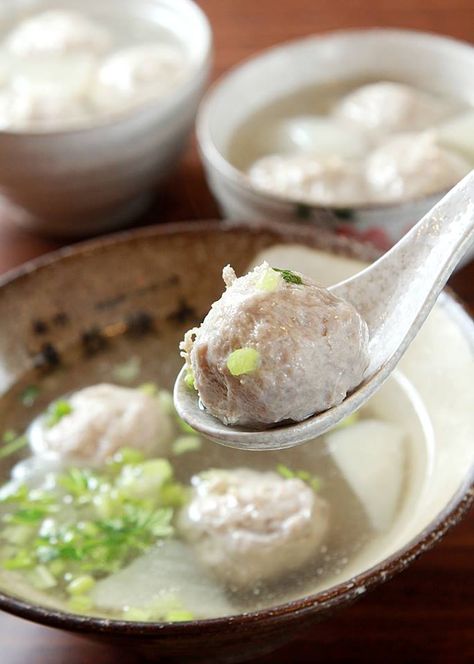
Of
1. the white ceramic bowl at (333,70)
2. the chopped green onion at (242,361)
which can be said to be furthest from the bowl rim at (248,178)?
the chopped green onion at (242,361)

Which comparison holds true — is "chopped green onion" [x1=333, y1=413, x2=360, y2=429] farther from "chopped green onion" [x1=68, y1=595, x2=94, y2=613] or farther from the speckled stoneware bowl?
"chopped green onion" [x1=68, y1=595, x2=94, y2=613]

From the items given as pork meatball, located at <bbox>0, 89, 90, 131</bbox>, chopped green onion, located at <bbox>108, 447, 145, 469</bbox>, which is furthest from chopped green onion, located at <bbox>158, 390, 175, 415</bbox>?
pork meatball, located at <bbox>0, 89, 90, 131</bbox>

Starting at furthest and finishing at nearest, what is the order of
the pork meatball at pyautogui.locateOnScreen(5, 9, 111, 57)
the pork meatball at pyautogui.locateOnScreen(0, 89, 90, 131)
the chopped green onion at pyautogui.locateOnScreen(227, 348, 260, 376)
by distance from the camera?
1. the pork meatball at pyautogui.locateOnScreen(5, 9, 111, 57)
2. the pork meatball at pyautogui.locateOnScreen(0, 89, 90, 131)
3. the chopped green onion at pyautogui.locateOnScreen(227, 348, 260, 376)

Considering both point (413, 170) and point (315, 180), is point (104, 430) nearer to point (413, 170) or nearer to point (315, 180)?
point (315, 180)

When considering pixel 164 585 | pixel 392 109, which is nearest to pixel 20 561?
pixel 164 585

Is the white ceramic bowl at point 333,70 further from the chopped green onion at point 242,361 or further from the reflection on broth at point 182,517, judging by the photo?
the chopped green onion at point 242,361

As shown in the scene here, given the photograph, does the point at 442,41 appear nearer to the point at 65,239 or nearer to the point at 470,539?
the point at 65,239
